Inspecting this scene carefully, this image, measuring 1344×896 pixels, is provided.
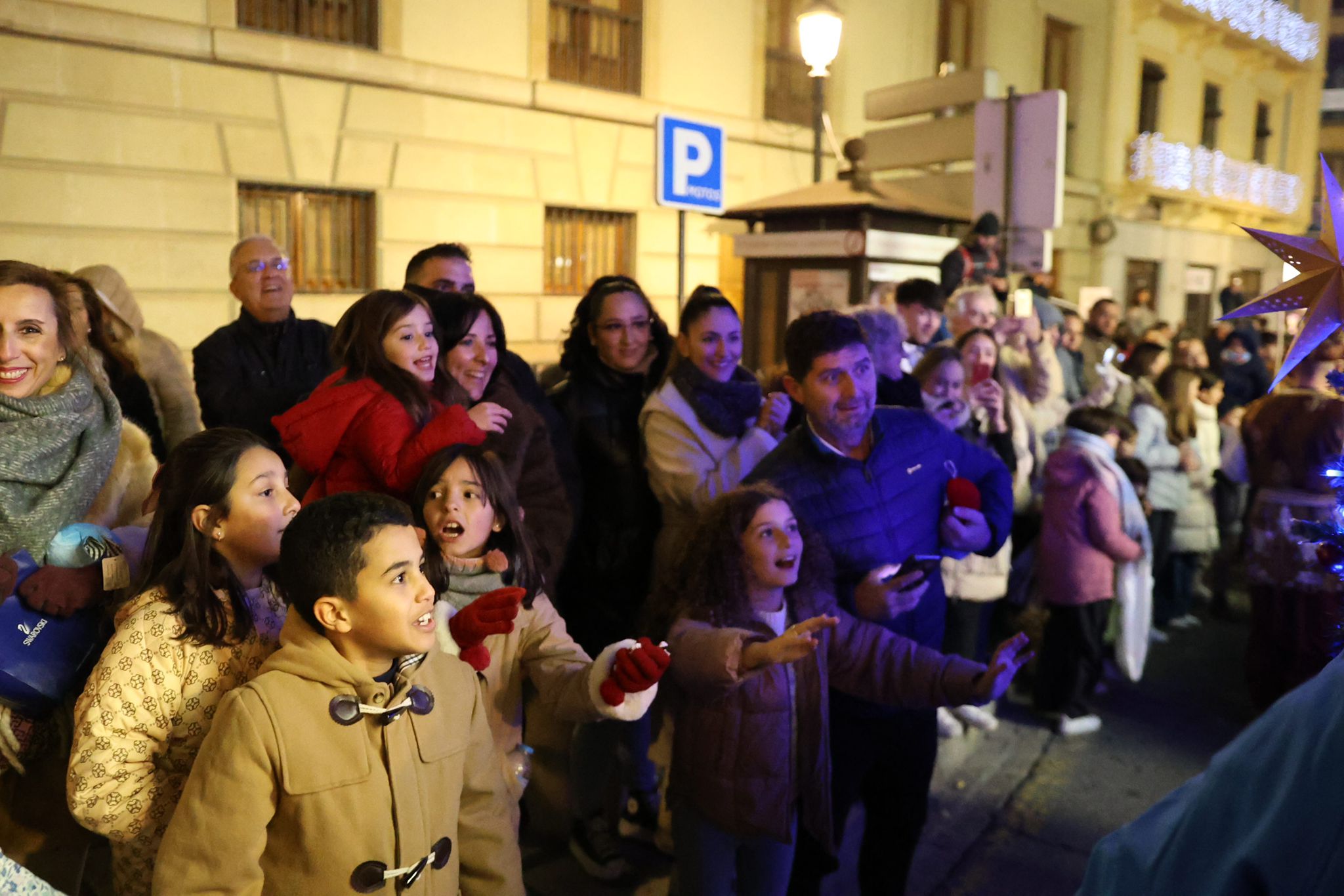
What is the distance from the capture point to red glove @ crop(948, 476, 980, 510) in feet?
10.7

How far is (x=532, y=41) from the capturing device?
35.9ft

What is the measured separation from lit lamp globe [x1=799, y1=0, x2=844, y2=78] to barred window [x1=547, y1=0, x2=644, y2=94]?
3.87 metres

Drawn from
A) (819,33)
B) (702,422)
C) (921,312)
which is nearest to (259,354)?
(702,422)

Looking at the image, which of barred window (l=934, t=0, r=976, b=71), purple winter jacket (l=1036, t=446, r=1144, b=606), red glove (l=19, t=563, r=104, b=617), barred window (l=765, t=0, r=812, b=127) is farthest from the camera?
barred window (l=934, t=0, r=976, b=71)

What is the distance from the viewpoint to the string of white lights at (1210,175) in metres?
20.4

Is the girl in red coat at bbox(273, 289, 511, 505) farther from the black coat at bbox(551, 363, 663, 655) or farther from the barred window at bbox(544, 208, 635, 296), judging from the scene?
the barred window at bbox(544, 208, 635, 296)

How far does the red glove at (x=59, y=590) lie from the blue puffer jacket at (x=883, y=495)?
1.82 m

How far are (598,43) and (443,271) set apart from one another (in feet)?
28.4

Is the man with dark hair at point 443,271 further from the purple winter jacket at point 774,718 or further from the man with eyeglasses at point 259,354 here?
the purple winter jacket at point 774,718

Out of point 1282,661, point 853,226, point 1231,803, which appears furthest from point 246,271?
point 1282,661

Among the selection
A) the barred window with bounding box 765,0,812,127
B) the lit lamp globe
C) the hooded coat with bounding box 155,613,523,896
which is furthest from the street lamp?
the hooded coat with bounding box 155,613,523,896

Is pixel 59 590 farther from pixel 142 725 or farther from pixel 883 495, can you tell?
pixel 883 495

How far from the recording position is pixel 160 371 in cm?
407

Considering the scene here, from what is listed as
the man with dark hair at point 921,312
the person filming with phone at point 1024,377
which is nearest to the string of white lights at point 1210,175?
the person filming with phone at point 1024,377
